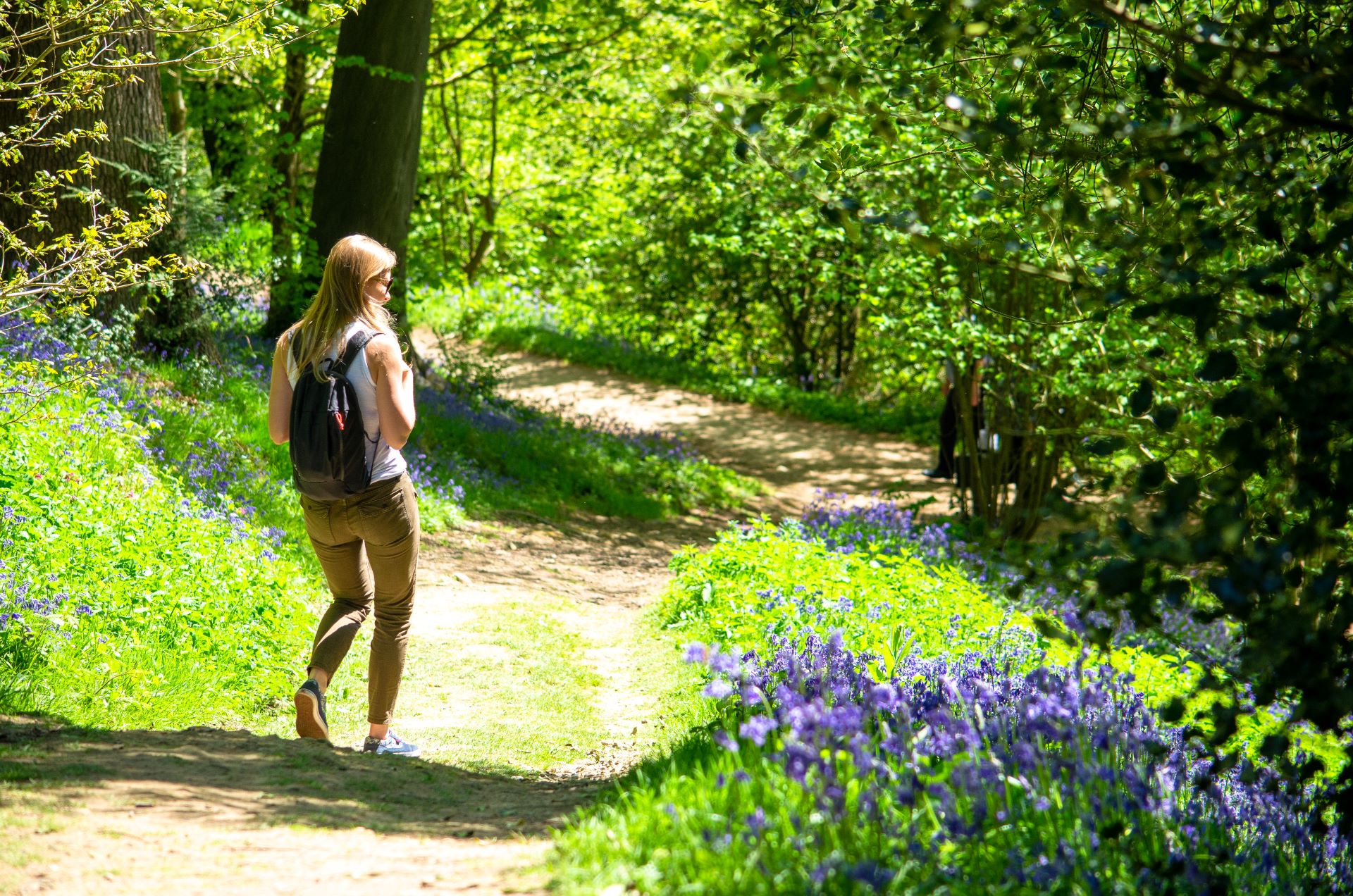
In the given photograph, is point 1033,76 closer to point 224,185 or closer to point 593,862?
point 593,862

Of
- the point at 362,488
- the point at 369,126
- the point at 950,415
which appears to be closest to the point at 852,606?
the point at 362,488

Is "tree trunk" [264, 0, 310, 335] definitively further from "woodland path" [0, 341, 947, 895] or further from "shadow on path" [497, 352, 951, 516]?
"woodland path" [0, 341, 947, 895]

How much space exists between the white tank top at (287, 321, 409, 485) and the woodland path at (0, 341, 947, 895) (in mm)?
1048

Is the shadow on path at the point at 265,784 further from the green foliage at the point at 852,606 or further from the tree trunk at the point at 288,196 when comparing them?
the tree trunk at the point at 288,196

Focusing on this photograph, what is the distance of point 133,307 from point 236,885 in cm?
672

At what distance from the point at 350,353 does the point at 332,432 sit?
0.97 ft

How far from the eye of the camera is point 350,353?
418 cm

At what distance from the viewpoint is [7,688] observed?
4.28m

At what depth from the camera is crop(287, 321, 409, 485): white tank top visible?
416cm

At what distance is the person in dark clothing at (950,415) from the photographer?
1116cm

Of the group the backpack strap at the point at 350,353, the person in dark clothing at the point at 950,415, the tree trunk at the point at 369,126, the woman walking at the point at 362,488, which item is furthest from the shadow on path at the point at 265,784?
the tree trunk at the point at 369,126

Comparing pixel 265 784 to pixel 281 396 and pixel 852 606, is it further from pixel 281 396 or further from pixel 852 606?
pixel 852 606

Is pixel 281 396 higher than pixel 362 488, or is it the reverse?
pixel 281 396

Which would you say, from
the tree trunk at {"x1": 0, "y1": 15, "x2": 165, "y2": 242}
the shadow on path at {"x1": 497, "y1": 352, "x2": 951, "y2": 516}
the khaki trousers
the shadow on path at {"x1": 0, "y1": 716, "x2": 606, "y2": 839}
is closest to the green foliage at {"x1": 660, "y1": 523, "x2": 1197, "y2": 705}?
the shadow on path at {"x1": 0, "y1": 716, "x2": 606, "y2": 839}
